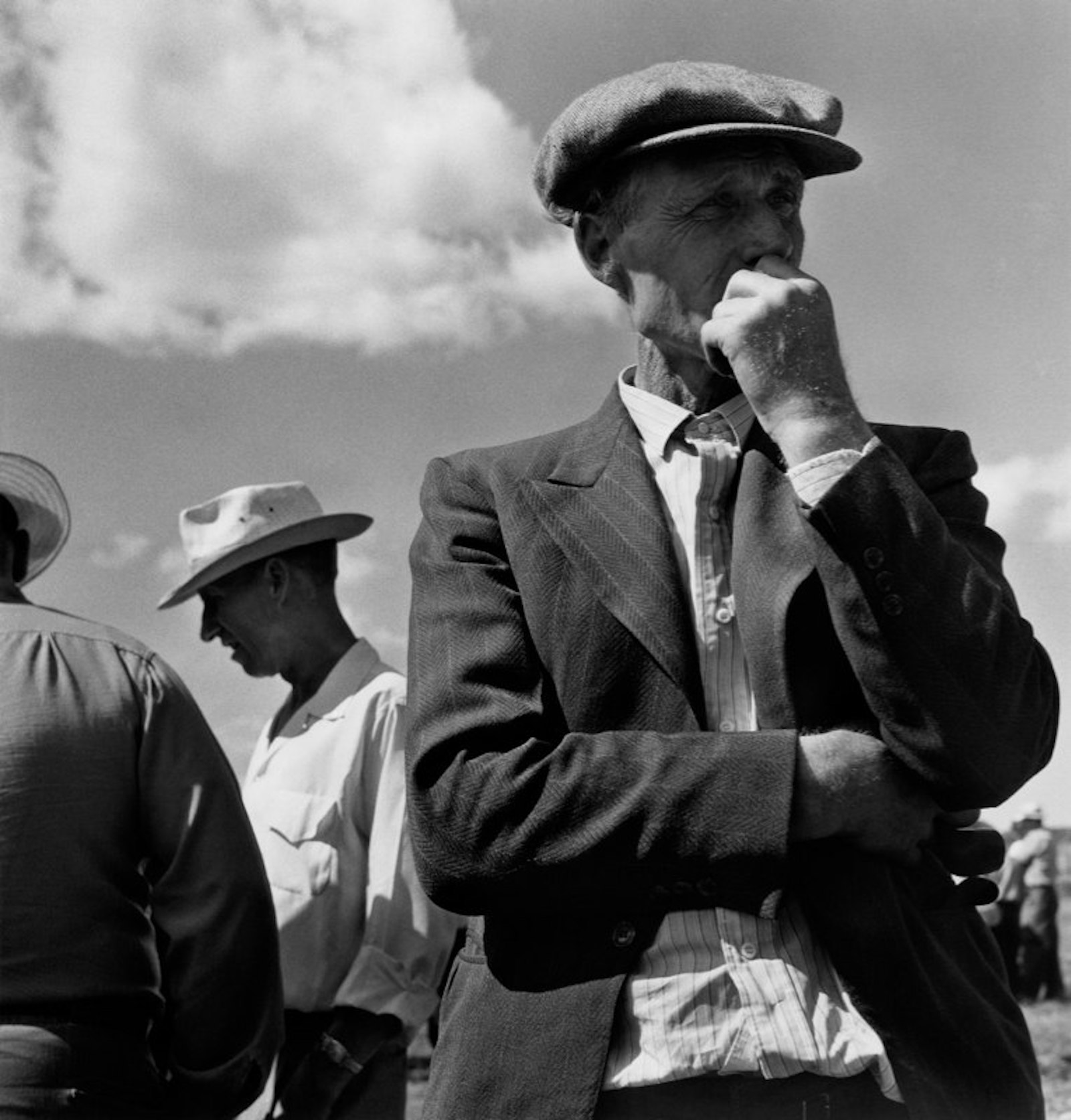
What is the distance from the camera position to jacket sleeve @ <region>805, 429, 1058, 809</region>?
1.82m

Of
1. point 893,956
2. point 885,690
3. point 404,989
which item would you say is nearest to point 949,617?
point 885,690

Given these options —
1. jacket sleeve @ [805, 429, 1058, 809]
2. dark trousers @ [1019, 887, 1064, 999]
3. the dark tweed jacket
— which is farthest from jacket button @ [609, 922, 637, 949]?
dark trousers @ [1019, 887, 1064, 999]

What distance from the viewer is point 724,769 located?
71.9 inches

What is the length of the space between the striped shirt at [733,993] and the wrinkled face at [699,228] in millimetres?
355

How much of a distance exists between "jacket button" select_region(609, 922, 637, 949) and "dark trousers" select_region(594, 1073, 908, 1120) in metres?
0.17

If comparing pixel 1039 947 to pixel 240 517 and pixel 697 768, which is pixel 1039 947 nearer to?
pixel 240 517

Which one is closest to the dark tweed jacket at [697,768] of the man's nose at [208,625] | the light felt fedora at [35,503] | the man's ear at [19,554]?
the man's ear at [19,554]

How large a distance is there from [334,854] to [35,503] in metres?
1.18

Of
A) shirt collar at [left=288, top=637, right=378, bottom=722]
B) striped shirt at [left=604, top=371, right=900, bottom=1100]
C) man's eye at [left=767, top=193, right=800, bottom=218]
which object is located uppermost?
man's eye at [left=767, top=193, right=800, bottom=218]

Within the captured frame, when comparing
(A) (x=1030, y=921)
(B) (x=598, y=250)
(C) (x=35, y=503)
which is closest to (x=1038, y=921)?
(A) (x=1030, y=921)

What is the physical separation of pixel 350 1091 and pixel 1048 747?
2424mm

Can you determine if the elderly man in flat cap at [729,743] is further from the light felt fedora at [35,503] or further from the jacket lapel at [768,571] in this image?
the light felt fedora at [35,503]

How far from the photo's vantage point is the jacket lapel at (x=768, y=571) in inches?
75.1

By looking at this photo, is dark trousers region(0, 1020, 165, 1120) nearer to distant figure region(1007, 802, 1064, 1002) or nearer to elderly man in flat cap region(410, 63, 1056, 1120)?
elderly man in flat cap region(410, 63, 1056, 1120)
